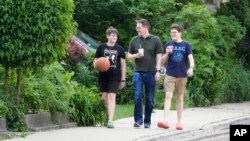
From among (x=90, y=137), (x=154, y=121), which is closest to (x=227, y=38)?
(x=154, y=121)

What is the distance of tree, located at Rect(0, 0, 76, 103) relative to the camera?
11.5 meters

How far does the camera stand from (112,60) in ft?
42.5

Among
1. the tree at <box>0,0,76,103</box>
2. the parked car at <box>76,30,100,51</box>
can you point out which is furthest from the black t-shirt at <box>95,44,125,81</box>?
the parked car at <box>76,30,100,51</box>

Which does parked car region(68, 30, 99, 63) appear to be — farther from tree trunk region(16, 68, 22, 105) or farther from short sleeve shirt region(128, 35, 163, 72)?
tree trunk region(16, 68, 22, 105)

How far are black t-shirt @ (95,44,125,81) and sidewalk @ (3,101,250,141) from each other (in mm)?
911

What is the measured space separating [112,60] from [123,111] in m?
3.50

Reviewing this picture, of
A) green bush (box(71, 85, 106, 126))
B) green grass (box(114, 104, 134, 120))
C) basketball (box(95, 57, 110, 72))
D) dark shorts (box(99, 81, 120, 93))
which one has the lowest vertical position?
green grass (box(114, 104, 134, 120))

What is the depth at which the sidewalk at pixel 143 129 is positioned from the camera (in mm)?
11297

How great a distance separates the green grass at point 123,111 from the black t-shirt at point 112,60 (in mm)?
2014

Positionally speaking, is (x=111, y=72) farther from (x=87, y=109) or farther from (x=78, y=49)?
(x=78, y=49)

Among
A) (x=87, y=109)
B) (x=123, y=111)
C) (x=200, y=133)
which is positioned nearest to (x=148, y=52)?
(x=87, y=109)

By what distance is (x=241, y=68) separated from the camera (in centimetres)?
2317

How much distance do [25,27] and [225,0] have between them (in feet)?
A: 49.4

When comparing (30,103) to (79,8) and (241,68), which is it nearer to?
(79,8)
